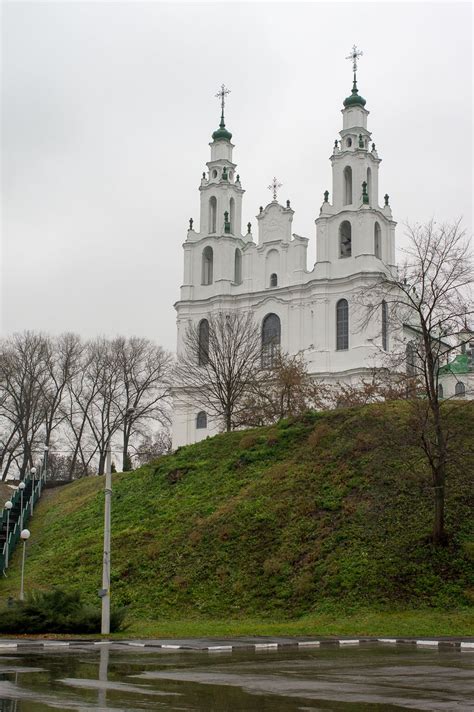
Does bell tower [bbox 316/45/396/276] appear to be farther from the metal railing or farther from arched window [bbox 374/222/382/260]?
the metal railing

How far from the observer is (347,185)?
67.4 metres

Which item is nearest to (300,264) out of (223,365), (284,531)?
(223,365)

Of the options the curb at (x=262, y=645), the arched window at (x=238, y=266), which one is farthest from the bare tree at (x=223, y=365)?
the curb at (x=262, y=645)

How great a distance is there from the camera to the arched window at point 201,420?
226 ft

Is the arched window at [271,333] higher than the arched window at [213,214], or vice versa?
the arched window at [213,214]

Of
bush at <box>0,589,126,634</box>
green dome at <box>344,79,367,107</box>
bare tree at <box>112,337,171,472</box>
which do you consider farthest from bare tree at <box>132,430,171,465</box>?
bush at <box>0,589,126,634</box>

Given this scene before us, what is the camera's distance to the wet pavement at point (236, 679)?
404 inches

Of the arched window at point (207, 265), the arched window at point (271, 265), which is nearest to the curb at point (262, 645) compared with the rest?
the arched window at point (271, 265)

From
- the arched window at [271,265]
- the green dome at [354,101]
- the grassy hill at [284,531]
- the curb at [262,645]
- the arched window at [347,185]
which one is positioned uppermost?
the green dome at [354,101]

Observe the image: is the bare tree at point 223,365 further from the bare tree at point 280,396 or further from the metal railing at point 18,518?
the metal railing at point 18,518

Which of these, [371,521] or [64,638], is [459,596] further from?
[64,638]

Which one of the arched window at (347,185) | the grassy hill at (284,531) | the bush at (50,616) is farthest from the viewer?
the arched window at (347,185)

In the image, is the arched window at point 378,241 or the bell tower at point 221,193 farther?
the bell tower at point 221,193

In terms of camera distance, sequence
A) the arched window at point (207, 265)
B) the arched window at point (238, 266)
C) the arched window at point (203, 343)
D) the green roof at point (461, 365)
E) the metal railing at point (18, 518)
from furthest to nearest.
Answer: the arched window at point (207, 265) → the arched window at point (238, 266) → the green roof at point (461, 365) → the arched window at point (203, 343) → the metal railing at point (18, 518)
